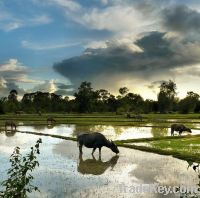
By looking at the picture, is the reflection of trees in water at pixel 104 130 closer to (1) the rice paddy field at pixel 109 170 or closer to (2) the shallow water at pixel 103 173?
(1) the rice paddy field at pixel 109 170

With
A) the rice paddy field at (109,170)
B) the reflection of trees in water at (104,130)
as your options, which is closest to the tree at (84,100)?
the reflection of trees in water at (104,130)

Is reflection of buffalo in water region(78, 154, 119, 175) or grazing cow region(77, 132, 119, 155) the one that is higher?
grazing cow region(77, 132, 119, 155)

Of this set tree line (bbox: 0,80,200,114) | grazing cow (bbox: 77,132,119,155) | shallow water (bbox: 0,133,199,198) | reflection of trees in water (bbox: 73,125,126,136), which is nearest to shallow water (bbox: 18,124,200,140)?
reflection of trees in water (bbox: 73,125,126,136)

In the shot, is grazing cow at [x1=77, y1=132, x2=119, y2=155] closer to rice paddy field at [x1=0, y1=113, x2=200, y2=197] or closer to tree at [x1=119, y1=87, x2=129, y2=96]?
rice paddy field at [x1=0, y1=113, x2=200, y2=197]

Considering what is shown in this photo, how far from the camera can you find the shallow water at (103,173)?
13.6m

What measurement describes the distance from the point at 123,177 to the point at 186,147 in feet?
33.7

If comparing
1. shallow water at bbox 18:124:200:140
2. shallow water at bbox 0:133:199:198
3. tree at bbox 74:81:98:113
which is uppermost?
tree at bbox 74:81:98:113

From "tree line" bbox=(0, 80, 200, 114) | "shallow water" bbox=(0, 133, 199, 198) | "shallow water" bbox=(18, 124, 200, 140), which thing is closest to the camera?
"shallow water" bbox=(0, 133, 199, 198)

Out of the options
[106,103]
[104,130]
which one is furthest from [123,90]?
[104,130]

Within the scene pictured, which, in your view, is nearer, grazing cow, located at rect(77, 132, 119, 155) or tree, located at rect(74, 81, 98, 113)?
grazing cow, located at rect(77, 132, 119, 155)

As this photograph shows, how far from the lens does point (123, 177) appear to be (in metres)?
16.1

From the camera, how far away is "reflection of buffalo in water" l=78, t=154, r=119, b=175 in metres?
17.5

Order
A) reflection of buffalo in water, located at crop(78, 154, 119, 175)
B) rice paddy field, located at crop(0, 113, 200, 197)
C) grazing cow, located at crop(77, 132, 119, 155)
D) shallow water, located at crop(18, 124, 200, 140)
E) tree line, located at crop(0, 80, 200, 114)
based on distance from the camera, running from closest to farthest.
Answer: rice paddy field, located at crop(0, 113, 200, 197)
reflection of buffalo in water, located at crop(78, 154, 119, 175)
grazing cow, located at crop(77, 132, 119, 155)
shallow water, located at crop(18, 124, 200, 140)
tree line, located at crop(0, 80, 200, 114)

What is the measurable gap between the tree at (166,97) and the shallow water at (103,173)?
101 metres
